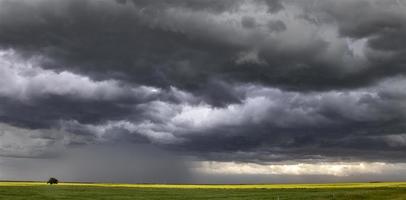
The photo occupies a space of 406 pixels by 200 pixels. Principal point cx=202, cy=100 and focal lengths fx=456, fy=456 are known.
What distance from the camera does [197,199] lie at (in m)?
92.1

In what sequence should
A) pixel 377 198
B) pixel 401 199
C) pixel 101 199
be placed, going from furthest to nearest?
1. pixel 101 199
2. pixel 377 198
3. pixel 401 199

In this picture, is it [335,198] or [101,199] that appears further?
[101,199]

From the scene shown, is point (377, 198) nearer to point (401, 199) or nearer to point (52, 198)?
point (401, 199)

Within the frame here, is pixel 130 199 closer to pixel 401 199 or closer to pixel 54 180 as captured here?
pixel 401 199

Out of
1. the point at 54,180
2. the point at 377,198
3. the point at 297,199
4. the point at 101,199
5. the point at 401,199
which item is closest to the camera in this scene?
the point at 401,199

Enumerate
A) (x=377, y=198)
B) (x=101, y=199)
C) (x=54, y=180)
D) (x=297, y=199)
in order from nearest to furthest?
(x=377, y=198) → (x=297, y=199) → (x=101, y=199) → (x=54, y=180)

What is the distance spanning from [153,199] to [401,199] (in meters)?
46.8

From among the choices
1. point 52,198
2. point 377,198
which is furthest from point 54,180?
point 377,198

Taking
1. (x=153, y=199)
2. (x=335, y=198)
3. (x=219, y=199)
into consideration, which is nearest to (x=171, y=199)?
(x=153, y=199)

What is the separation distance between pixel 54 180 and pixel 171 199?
110068 mm

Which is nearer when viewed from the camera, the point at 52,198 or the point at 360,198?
the point at 360,198

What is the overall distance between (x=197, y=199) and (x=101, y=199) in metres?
19.2

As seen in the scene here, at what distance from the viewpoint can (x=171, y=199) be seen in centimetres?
9181

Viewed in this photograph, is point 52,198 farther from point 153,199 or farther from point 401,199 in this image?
point 401,199
